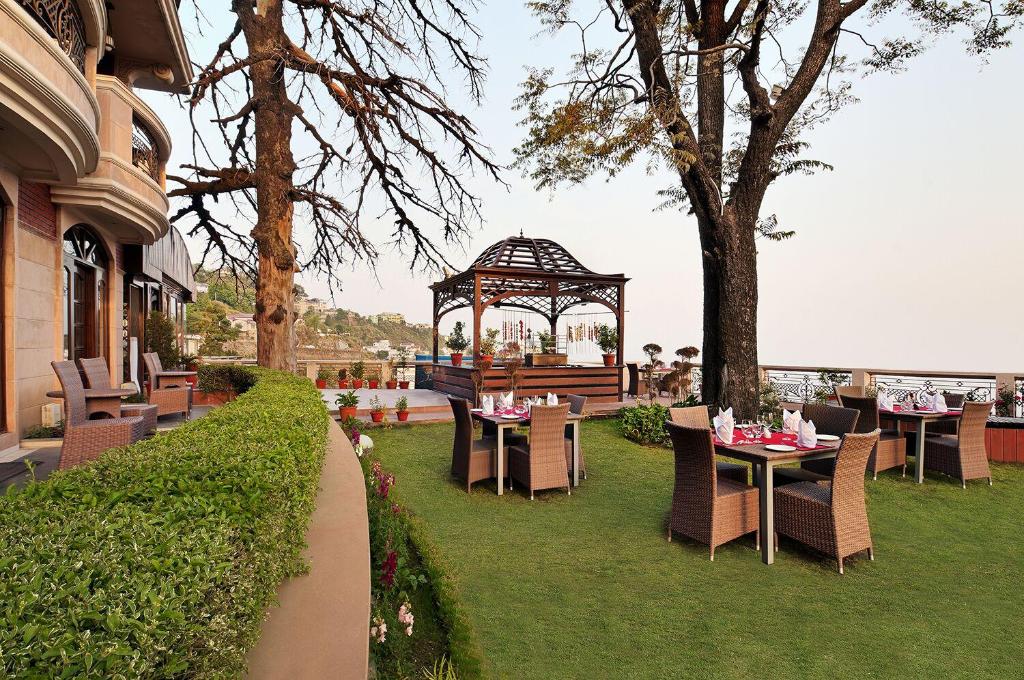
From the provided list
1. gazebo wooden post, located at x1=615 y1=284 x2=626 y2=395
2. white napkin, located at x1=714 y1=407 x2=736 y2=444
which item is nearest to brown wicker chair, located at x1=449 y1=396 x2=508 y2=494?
white napkin, located at x1=714 y1=407 x2=736 y2=444

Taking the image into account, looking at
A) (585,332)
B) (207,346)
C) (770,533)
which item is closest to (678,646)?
(770,533)

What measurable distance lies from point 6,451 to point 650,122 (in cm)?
902

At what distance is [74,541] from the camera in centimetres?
121

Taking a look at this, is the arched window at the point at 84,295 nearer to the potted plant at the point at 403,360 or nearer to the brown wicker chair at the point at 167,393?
the brown wicker chair at the point at 167,393

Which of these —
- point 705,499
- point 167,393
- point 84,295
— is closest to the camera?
point 705,499

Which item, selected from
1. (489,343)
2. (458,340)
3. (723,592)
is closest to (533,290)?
(489,343)

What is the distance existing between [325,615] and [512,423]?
4.25m

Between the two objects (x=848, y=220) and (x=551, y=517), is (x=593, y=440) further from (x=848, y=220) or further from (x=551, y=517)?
(x=848, y=220)

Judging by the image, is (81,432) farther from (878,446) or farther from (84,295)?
(878,446)

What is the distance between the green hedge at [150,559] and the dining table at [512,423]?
3.80 m

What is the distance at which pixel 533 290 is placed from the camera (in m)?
14.5

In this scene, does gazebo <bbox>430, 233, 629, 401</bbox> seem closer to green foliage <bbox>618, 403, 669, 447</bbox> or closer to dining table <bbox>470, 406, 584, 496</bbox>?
green foliage <bbox>618, 403, 669, 447</bbox>

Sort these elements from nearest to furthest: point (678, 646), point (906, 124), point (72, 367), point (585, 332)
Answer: point (678, 646)
point (72, 367)
point (906, 124)
point (585, 332)

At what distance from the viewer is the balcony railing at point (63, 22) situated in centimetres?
498
